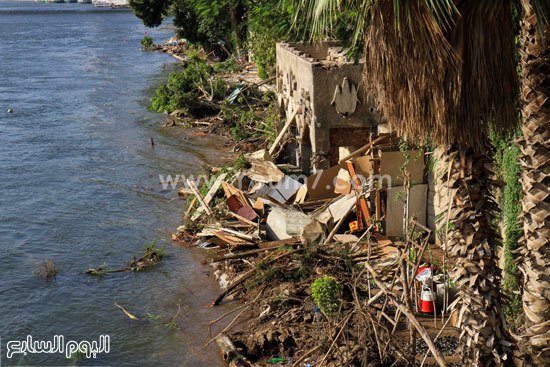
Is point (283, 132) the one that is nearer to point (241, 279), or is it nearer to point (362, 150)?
point (362, 150)

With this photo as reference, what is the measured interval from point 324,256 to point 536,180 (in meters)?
5.37

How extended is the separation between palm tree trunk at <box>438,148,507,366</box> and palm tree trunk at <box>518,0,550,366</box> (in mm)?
352

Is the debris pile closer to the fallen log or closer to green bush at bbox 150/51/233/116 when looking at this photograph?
the fallen log

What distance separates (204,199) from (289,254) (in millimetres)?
4488

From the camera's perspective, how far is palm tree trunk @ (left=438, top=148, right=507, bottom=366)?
22.1 ft

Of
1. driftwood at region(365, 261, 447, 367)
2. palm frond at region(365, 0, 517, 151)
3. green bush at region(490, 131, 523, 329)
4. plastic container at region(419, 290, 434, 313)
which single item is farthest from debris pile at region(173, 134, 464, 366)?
palm frond at region(365, 0, 517, 151)

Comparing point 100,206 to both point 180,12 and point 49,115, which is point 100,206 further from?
point 180,12

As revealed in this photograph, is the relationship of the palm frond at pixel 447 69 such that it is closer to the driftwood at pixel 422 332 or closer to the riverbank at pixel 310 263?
the riverbank at pixel 310 263

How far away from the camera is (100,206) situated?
1825 centimetres

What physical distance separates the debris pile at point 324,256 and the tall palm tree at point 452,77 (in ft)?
3.63

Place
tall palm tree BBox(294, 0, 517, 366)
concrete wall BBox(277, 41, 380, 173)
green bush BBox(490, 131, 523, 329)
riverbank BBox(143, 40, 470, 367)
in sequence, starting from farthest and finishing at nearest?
concrete wall BBox(277, 41, 380, 173) < green bush BBox(490, 131, 523, 329) < riverbank BBox(143, 40, 470, 367) < tall palm tree BBox(294, 0, 517, 366)

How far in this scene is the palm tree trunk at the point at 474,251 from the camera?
22.1ft

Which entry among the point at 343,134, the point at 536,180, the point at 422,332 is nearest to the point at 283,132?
the point at 343,134

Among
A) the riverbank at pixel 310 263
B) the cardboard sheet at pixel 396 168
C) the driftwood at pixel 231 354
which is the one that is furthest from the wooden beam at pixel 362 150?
the driftwood at pixel 231 354
